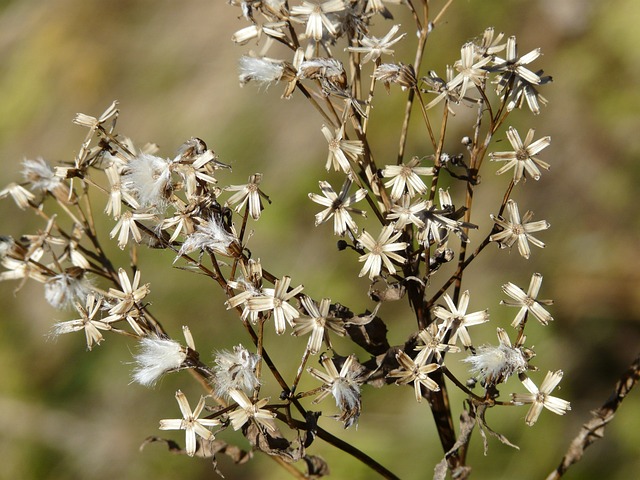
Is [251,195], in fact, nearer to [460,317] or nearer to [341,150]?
[341,150]

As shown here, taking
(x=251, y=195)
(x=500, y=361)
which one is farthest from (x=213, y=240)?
(x=500, y=361)

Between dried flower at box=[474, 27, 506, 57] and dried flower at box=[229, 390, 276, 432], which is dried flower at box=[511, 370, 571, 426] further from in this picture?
dried flower at box=[474, 27, 506, 57]

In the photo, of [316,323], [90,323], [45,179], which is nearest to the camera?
[316,323]

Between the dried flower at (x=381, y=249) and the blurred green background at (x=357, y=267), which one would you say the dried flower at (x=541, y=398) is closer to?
the dried flower at (x=381, y=249)

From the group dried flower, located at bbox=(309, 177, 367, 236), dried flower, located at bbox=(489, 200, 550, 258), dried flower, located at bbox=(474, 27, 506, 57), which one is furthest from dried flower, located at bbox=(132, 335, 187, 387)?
dried flower, located at bbox=(474, 27, 506, 57)

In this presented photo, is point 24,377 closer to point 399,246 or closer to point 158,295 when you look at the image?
point 158,295

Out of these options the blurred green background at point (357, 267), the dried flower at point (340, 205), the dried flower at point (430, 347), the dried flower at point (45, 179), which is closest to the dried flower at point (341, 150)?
the dried flower at point (340, 205)
